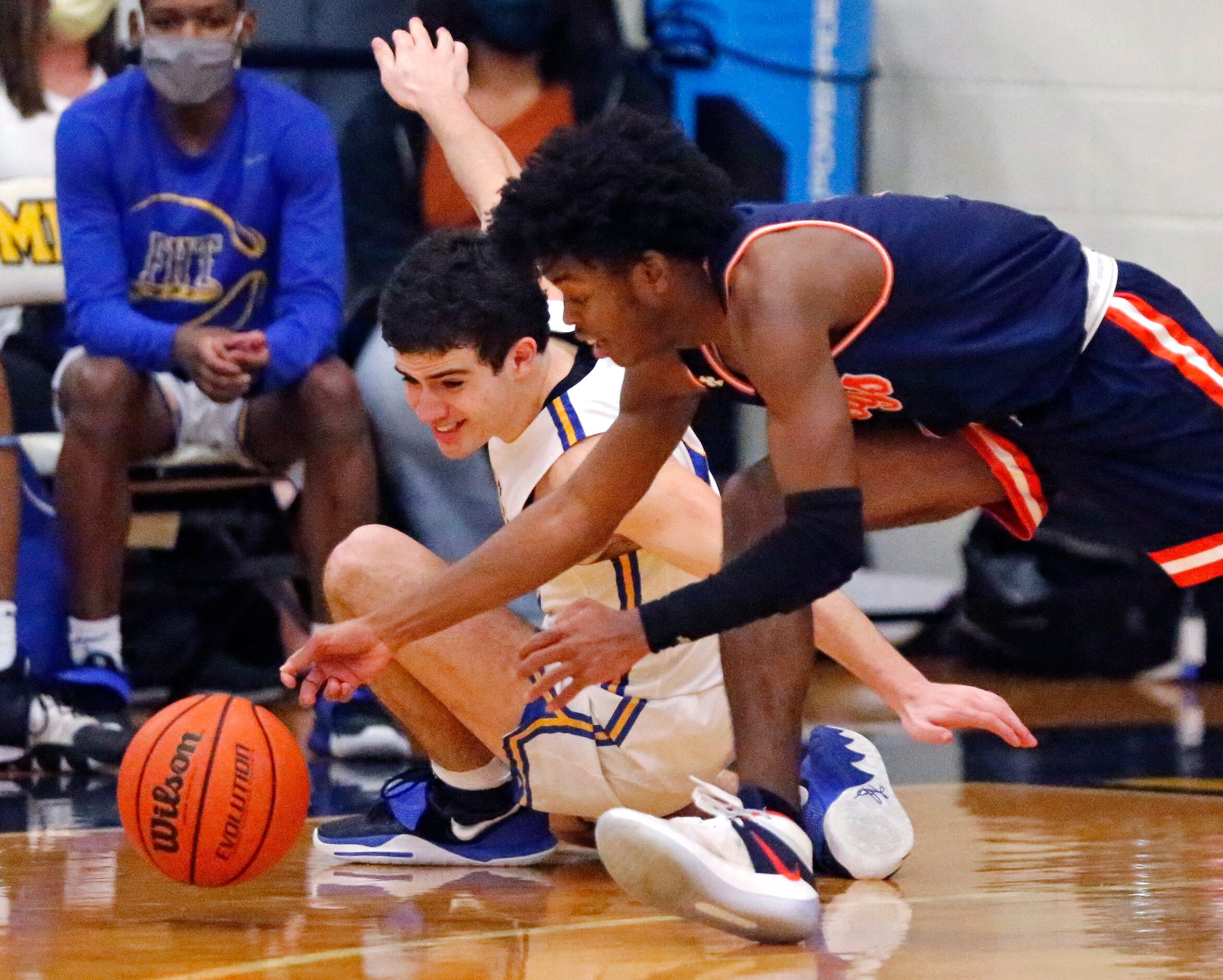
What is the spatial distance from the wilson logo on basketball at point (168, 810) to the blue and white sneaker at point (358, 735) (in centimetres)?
173

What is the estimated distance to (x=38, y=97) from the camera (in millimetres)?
5242

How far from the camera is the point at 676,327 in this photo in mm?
2600

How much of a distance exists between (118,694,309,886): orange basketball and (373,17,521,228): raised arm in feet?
4.63

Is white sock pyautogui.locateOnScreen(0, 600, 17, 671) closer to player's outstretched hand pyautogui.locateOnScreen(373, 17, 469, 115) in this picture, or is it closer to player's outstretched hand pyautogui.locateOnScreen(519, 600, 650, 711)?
player's outstretched hand pyautogui.locateOnScreen(373, 17, 469, 115)

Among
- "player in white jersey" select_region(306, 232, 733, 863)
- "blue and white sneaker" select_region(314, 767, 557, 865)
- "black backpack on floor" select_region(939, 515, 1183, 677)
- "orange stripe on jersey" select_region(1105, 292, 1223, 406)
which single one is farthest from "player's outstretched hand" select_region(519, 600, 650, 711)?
"black backpack on floor" select_region(939, 515, 1183, 677)

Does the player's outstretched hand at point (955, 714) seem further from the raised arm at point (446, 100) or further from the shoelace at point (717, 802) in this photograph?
the raised arm at point (446, 100)

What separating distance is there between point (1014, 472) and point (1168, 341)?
0.31 m

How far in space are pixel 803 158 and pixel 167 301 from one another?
8.75ft

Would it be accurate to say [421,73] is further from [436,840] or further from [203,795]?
[203,795]

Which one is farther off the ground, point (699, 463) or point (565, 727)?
point (699, 463)

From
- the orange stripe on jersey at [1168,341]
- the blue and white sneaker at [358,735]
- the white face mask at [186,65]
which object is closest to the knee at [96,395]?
the white face mask at [186,65]

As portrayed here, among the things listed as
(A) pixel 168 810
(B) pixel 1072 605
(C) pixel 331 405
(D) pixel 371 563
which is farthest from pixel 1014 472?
(B) pixel 1072 605

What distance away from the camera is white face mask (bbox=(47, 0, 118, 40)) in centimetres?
523

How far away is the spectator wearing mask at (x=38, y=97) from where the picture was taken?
518 cm
